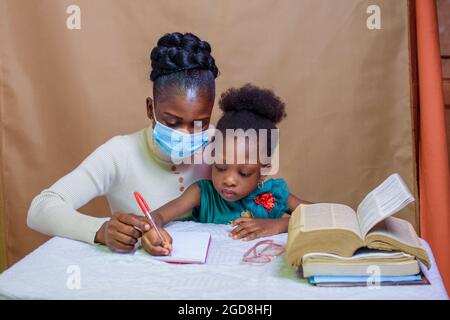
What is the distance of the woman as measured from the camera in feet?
4.97

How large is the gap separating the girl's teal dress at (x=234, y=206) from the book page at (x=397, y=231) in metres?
0.42

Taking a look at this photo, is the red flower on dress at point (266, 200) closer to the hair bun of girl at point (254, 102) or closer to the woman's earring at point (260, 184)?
the woman's earring at point (260, 184)

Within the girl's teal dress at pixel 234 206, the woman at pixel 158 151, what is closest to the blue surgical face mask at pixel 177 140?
the woman at pixel 158 151

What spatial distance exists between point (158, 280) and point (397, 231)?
513 mm

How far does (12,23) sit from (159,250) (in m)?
0.88

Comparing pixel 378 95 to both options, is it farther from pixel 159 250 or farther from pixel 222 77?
pixel 159 250

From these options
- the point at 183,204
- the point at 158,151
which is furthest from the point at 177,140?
the point at 183,204

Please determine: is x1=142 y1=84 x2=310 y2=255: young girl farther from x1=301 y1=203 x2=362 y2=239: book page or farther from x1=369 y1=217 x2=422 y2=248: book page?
x1=369 y1=217 x2=422 y2=248: book page

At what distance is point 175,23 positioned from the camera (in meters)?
1.61

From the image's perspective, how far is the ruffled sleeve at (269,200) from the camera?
155 centimetres

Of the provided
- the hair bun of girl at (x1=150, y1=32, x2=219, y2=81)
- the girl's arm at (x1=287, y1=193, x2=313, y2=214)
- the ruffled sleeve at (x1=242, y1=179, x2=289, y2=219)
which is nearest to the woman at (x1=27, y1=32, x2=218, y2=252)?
the hair bun of girl at (x1=150, y1=32, x2=219, y2=81)

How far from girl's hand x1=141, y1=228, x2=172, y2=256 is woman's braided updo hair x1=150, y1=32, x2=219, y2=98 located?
1.47 feet
